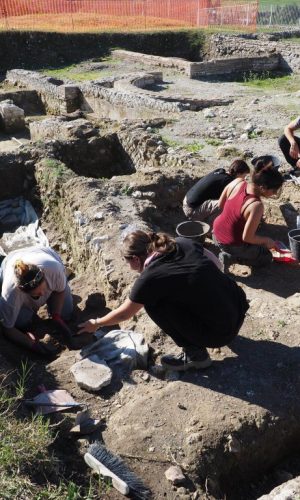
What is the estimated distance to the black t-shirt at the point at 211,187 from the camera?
19.1 ft

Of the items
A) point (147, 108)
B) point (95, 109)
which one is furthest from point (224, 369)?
point (95, 109)

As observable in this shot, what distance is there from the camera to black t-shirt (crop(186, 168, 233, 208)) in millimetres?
5824

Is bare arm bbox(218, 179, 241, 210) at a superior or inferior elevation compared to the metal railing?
inferior

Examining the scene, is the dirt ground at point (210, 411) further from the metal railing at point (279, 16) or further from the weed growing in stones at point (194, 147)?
the metal railing at point (279, 16)

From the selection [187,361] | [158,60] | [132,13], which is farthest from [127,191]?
[132,13]

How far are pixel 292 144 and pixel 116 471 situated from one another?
18.3 feet

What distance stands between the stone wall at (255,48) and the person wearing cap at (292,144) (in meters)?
10.8

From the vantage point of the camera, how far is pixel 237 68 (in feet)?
56.0

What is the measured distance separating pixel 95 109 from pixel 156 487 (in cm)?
1285

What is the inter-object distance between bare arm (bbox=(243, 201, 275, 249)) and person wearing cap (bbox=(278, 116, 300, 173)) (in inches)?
102

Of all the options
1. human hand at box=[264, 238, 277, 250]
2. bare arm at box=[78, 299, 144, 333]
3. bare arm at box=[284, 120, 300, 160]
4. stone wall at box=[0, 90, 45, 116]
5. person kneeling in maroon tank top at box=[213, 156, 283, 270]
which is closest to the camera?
bare arm at box=[78, 299, 144, 333]

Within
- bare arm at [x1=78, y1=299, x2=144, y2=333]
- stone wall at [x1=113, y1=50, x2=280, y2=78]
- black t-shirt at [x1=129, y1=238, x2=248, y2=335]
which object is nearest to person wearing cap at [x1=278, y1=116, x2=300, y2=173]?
black t-shirt at [x1=129, y1=238, x2=248, y2=335]

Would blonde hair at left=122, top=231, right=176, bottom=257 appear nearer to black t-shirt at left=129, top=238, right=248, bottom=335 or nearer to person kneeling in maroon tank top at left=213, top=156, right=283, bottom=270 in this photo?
black t-shirt at left=129, top=238, right=248, bottom=335

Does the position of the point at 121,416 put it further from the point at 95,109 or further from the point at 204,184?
the point at 95,109
